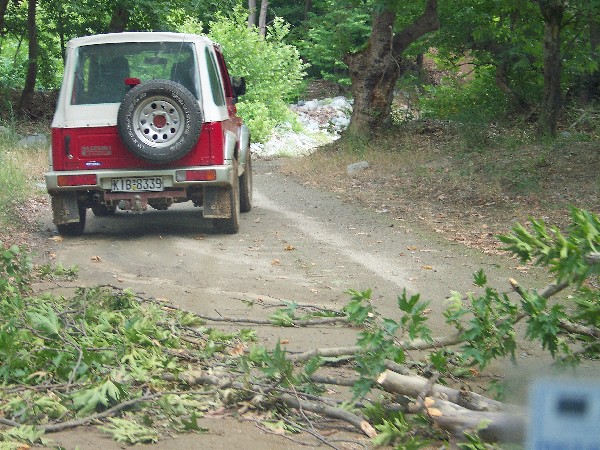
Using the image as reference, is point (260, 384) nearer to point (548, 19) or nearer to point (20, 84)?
point (548, 19)

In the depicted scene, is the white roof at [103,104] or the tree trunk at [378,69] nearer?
the white roof at [103,104]

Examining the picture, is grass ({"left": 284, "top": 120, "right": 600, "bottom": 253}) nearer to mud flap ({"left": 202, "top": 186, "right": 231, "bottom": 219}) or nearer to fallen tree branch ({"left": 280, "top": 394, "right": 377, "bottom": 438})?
mud flap ({"left": 202, "top": 186, "right": 231, "bottom": 219})

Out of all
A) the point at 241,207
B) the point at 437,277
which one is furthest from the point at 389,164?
the point at 437,277

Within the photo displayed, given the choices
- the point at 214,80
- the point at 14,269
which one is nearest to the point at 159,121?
the point at 214,80

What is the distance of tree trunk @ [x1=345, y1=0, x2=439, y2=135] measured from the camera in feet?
62.2

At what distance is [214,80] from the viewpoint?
10.0m

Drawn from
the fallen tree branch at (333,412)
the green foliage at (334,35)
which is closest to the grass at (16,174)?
the green foliage at (334,35)

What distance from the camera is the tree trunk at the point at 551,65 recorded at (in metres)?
14.8

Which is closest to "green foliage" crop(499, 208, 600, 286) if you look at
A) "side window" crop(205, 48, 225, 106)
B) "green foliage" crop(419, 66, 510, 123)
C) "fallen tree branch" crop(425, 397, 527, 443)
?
"fallen tree branch" crop(425, 397, 527, 443)

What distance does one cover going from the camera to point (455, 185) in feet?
45.0

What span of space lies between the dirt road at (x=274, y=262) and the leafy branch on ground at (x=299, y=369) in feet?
1.05

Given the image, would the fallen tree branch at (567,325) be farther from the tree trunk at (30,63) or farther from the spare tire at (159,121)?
the tree trunk at (30,63)

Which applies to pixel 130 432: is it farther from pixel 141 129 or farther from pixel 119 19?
pixel 119 19

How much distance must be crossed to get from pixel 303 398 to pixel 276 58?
2450 cm
